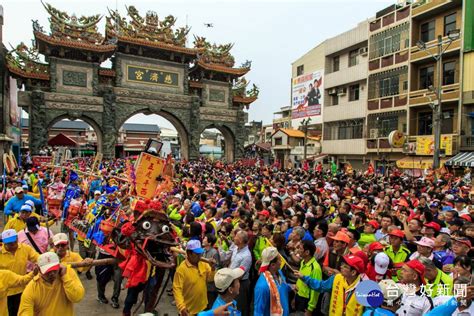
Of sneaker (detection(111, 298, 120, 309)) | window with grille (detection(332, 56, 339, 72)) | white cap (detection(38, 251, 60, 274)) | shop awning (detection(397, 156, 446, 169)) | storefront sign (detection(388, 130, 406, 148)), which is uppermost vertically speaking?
window with grille (detection(332, 56, 339, 72))

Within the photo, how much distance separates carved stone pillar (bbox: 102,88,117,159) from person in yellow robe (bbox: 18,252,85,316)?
82.5 ft

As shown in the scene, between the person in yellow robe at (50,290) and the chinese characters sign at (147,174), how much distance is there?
2989mm

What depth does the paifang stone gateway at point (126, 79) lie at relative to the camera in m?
25.0

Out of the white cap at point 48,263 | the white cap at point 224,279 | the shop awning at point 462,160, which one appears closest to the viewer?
the white cap at point 224,279

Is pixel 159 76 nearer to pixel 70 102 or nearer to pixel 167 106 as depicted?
pixel 167 106

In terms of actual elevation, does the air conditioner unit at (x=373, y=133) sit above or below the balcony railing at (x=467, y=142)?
above

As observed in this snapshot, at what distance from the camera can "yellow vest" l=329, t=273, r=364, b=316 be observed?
3.40m

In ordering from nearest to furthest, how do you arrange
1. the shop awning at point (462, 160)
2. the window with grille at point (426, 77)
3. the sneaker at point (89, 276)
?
1. the sneaker at point (89, 276)
2. the shop awning at point (462, 160)
3. the window with grille at point (426, 77)

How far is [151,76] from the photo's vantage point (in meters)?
29.3

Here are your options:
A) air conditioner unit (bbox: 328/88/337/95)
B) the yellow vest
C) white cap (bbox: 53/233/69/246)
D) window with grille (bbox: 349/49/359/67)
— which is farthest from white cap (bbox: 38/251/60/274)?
air conditioner unit (bbox: 328/88/337/95)

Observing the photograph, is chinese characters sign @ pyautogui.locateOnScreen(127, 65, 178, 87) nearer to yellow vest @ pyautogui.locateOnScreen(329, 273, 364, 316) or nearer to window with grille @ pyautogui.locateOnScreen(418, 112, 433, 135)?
window with grille @ pyautogui.locateOnScreen(418, 112, 433, 135)

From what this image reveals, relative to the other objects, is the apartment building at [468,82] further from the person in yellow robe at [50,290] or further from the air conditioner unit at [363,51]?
the person in yellow robe at [50,290]

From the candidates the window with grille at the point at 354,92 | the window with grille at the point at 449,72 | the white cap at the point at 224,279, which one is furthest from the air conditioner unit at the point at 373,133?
the white cap at the point at 224,279

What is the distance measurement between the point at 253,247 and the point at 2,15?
1802 cm
